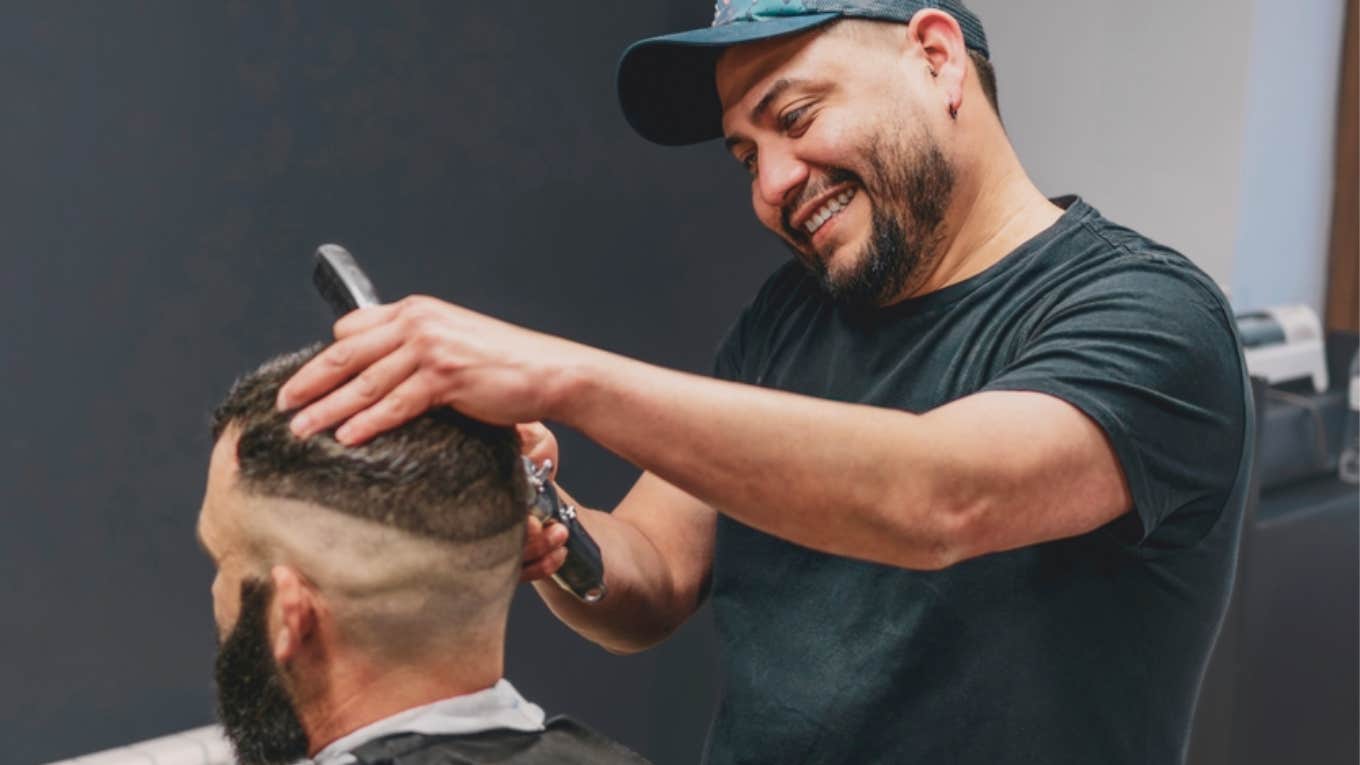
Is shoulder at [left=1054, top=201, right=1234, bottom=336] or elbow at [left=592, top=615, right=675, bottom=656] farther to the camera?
elbow at [left=592, top=615, right=675, bottom=656]

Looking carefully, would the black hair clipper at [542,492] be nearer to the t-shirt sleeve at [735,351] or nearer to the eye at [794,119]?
the t-shirt sleeve at [735,351]

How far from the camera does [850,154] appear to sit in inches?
58.7

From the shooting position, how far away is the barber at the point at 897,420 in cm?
114

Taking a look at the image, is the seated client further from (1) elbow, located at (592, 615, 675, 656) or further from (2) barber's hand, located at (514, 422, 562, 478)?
(1) elbow, located at (592, 615, 675, 656)

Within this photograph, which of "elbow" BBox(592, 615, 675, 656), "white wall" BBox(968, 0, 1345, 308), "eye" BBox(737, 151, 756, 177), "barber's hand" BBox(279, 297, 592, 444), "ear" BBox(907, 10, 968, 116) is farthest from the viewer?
"white wall" BBox(968, 0, 1345, 308)

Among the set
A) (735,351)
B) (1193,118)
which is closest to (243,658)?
(735,351)

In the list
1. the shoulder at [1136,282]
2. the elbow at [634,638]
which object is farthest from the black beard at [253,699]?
the shoulder at [1136,282]

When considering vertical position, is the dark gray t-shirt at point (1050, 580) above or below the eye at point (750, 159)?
below

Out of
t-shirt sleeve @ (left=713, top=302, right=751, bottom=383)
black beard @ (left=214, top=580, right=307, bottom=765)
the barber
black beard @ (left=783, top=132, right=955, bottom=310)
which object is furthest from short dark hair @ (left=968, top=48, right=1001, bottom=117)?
black beard @ (left=214, top=580, right=307, bottom=765)

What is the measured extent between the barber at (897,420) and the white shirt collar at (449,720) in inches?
5.0

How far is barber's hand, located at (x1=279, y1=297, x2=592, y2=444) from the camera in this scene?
1.12 meters

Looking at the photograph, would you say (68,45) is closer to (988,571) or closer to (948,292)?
(948,292)

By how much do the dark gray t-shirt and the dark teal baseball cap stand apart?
0.28 metres

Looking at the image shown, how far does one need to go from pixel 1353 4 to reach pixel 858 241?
2.09 m
